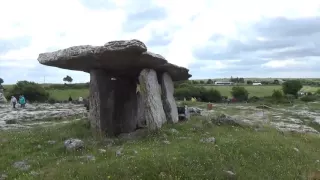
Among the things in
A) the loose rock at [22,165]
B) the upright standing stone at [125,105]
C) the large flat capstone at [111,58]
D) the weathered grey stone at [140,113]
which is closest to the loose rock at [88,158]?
the loose rock at [22,165]

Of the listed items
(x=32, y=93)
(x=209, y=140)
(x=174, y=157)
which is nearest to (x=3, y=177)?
(x=174, y=157)

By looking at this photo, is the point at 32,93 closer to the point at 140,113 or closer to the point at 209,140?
the point at 140,113

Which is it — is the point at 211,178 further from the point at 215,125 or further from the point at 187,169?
the point at 215,125

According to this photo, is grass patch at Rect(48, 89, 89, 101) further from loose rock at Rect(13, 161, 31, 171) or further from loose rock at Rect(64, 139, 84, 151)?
loose rock at Rect(13, 161, 31, 171)

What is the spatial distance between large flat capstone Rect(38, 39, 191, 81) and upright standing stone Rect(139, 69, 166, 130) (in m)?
0.59

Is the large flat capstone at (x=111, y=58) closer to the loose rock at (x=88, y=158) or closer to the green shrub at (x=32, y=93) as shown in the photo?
the loose rock at (x=88, y=158)

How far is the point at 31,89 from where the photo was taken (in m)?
58.9

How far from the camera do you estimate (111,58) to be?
57.8 ft

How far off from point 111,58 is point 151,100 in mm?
2716

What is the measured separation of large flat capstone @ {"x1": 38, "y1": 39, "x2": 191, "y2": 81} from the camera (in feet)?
53.8

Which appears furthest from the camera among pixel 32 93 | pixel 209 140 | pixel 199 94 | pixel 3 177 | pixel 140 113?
pixel 199 94

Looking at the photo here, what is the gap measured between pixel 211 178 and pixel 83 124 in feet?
33.3

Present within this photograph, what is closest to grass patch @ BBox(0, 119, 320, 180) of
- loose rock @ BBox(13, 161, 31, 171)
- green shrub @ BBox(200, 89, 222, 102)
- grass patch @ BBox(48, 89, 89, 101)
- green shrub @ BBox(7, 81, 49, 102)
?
loose rock @ BBox(13, 161, 31, 171)

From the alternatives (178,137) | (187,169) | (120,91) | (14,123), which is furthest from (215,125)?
(14,123)
